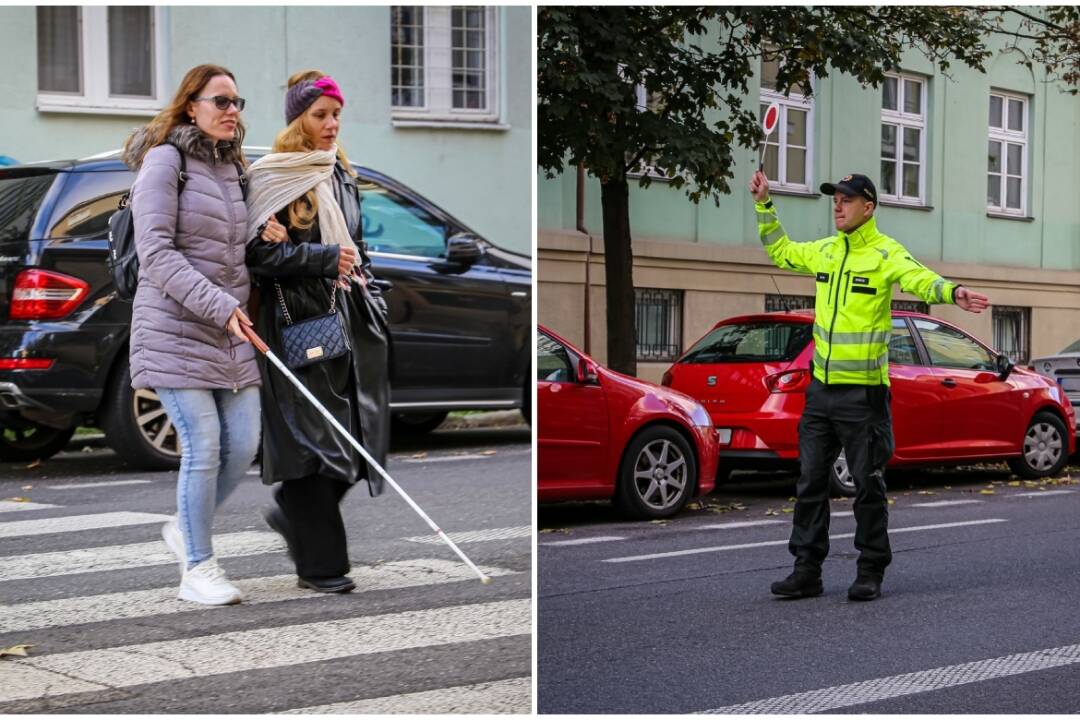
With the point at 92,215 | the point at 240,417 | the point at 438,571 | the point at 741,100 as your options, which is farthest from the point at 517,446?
the point at 741,100

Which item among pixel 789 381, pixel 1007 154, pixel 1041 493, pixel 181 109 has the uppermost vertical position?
pixel 181 109

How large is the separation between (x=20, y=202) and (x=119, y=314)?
0.86m

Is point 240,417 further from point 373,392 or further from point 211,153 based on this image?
point 211,153

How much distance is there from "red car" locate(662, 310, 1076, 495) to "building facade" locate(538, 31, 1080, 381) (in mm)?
208

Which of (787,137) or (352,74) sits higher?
(352,74)

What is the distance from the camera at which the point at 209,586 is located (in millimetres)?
5754

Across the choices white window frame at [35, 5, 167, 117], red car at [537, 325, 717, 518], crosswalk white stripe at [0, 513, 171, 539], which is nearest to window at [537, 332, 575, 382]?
red car at [537, 325, 717, 518]

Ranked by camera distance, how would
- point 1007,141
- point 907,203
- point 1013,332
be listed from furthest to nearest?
point 1013,332, point 907,203, point 1007,141

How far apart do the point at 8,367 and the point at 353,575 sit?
3.86 m

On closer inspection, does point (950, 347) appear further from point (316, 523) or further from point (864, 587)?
point (316, 523)

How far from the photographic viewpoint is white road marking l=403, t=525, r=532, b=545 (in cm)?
745

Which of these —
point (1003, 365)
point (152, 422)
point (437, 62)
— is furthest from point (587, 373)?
point (437, 62)

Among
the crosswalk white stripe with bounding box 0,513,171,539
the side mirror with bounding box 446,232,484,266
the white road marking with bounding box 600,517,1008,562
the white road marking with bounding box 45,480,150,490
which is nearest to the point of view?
the white road marking with bounding box 600,517,1008,562

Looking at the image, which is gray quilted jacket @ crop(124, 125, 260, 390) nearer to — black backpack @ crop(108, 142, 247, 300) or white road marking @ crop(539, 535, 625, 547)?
black backpack @ crop(108, 142, 247, 300)
